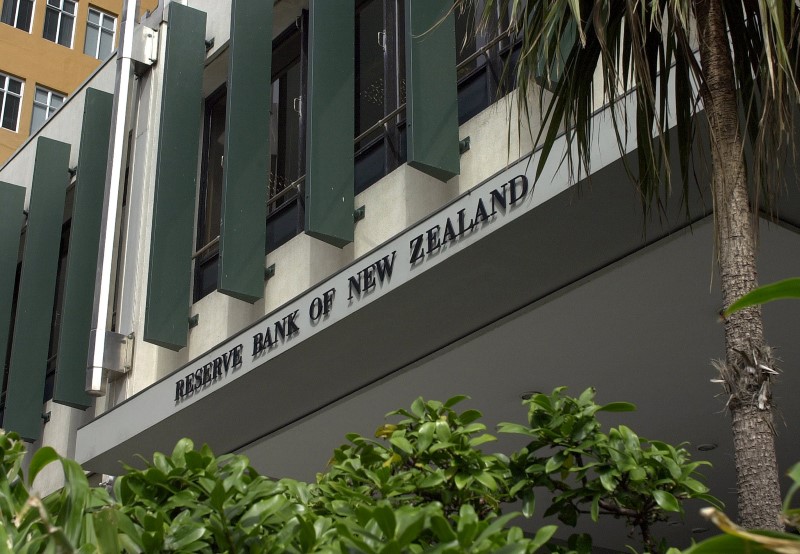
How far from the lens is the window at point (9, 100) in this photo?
32.5 m

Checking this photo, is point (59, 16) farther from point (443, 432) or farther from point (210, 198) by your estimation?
point (443, 432)

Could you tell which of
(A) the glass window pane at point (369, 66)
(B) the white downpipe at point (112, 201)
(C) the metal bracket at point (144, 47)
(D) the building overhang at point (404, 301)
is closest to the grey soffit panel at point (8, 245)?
(B) the white downpipe at point (112, 201)

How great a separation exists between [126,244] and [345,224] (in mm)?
4305

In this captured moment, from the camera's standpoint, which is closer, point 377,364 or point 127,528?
point 127,528

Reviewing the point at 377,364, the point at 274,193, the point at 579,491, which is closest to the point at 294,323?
the point at 377,364

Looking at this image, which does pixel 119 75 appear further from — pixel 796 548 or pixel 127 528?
pixel 796 548

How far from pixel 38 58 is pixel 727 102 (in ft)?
101

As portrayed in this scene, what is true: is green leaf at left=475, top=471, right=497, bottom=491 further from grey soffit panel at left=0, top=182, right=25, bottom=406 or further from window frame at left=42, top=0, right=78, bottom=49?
window frame at left=42, top=0, right=78, bottom=49

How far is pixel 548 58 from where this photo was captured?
19.9 ft

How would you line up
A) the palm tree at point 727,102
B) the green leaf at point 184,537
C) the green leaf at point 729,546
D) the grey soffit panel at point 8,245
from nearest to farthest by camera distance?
1. the green leaf at point 729,546
2. the green leaf at point 184,537
3. the palm tree at point 727,102
4. the grey soffit panel at point 8,245

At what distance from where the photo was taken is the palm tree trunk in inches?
189

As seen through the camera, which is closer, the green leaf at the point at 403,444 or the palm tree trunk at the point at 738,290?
the green leaf at the point at 403,444

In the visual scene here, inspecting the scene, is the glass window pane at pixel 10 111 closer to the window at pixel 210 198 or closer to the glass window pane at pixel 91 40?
the glass window pane at pixel 91 40

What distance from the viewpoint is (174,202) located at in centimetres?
1360
